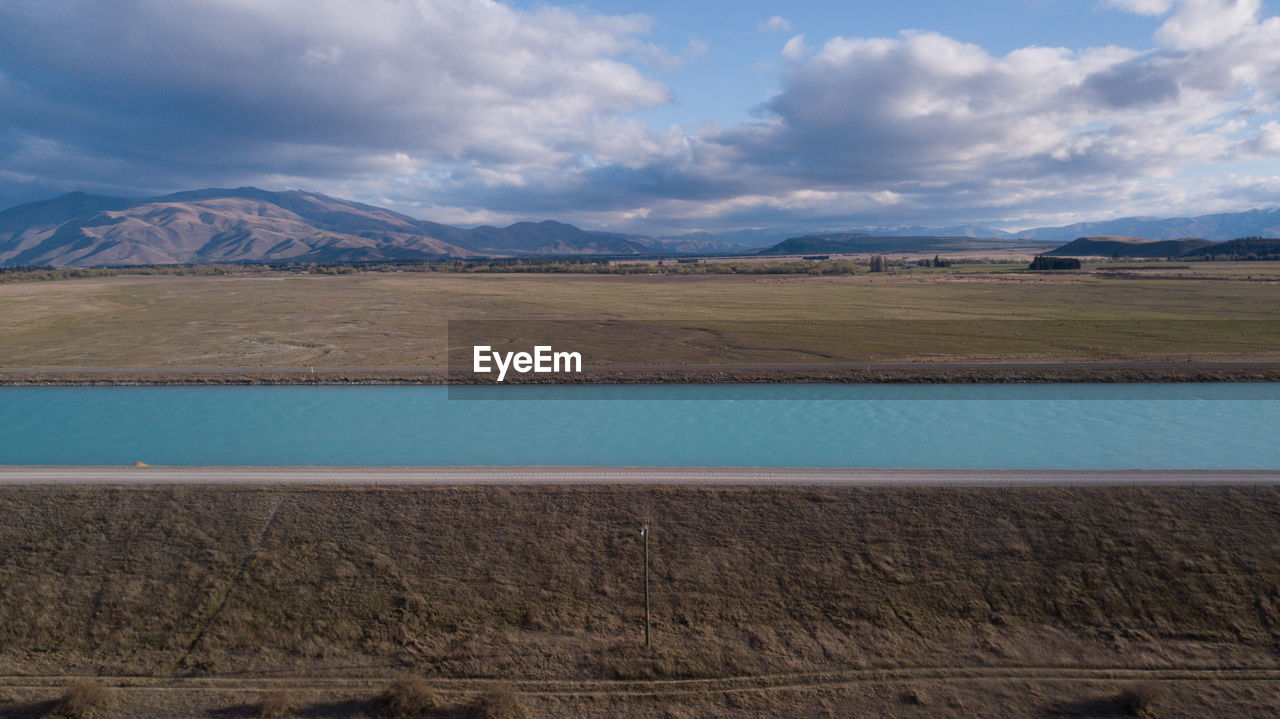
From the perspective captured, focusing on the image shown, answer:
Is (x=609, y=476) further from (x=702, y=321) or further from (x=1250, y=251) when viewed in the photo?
(x=1250, y=251)

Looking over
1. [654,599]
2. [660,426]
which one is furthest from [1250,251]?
[654,599]

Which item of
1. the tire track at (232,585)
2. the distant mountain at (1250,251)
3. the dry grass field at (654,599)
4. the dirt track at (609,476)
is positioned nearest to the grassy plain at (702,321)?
the dirt track at (609,476)

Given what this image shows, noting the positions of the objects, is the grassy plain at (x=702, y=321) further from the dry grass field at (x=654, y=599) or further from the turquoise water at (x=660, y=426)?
the dry grass field at (x=654, y=599)

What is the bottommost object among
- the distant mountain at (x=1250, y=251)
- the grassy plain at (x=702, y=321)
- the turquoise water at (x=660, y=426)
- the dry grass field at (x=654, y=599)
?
the dry grass field at (x=654, y=599)

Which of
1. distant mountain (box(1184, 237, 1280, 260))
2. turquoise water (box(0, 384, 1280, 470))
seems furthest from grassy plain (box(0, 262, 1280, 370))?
distant mountain (box(1184, 237, 1280, 260))

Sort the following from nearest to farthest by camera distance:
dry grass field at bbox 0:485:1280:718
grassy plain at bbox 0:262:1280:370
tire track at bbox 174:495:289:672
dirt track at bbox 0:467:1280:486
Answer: dry grass field at bbox 0:485:1280:718, tire track at bbox 174:495:289:672, dirt track at bbox 0:467:1280:486, grassy plain at bbox 0:262:1280:370

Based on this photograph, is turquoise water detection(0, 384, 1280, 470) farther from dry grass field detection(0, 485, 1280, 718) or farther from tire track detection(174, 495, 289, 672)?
tire track detection(174, 495, 289, 672)

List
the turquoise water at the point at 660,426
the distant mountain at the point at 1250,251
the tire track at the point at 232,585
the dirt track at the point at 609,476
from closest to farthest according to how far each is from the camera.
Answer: the tire track at the point at 232,585 < the dirt track at the point at 609,476 < the turquoise water at the point at 660,426 < the distant mountain at the point at 1250,251
